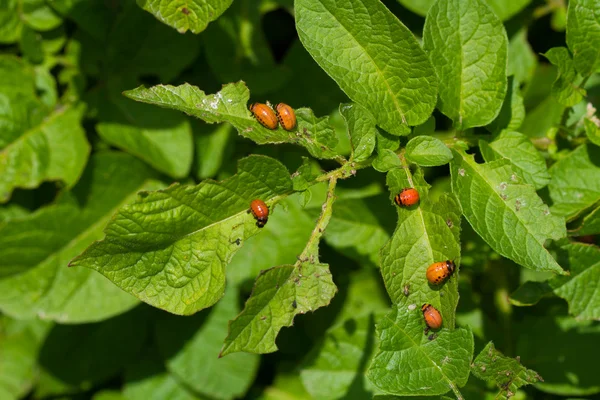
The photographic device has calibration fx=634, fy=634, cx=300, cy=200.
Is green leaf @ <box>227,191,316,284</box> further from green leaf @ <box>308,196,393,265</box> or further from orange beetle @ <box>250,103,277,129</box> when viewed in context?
orange beetle @ <box>250,103,277,129</box>

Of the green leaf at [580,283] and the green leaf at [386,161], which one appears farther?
the green leaf at [580,283]

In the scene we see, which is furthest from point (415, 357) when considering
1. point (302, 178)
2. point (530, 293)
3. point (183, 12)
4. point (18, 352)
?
point (18, 352)

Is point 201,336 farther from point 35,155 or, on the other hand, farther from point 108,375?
point 35,155

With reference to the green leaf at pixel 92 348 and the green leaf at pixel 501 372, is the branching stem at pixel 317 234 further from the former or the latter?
the green leaf at pixel 92 348

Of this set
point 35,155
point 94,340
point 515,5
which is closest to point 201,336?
point 94,340

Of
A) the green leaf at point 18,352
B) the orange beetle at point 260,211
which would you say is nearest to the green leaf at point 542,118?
the orange beetle at point 260,211
